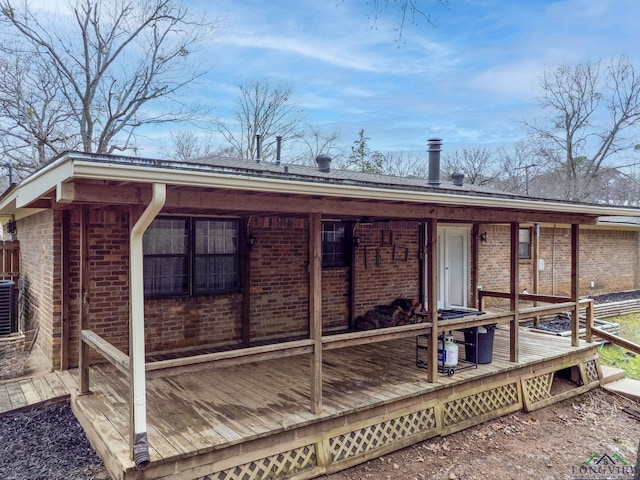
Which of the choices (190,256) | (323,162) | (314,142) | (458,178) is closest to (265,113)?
(314,142)

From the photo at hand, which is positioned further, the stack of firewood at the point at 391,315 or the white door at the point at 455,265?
the white door at the point at 455,265

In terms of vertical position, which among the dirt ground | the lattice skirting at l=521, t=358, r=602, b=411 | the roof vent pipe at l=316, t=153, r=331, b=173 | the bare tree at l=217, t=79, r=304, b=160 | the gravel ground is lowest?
the dirt ground

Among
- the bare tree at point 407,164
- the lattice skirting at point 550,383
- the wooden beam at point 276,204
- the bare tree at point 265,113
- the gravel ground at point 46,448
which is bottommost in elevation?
the lattice skirting at point 550,383

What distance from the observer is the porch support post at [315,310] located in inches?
172

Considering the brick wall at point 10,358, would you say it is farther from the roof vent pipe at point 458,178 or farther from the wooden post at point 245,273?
the roof vent pipe at point 458,178

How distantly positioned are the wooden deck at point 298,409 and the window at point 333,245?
5.95 ft

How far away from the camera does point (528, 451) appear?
499 cm

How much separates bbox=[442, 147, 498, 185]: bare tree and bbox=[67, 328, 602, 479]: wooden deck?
23756 millimetres

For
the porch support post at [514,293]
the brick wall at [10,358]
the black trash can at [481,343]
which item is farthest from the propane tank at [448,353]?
the brick wall at [10,358]

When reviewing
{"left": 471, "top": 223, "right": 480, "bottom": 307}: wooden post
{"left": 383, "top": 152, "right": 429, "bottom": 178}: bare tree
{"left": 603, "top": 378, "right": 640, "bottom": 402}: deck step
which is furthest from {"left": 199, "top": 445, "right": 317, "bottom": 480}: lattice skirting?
{"left": 383, "top": 152, "right": 429, "bottom": 178}: bare tree

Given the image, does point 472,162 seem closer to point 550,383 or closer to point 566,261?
point 566,261

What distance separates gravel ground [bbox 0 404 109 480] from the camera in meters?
3.69

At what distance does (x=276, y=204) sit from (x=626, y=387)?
6592mm

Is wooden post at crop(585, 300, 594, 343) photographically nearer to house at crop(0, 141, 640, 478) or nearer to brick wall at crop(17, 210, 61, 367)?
house at crop(0, 141, 640, 478)
